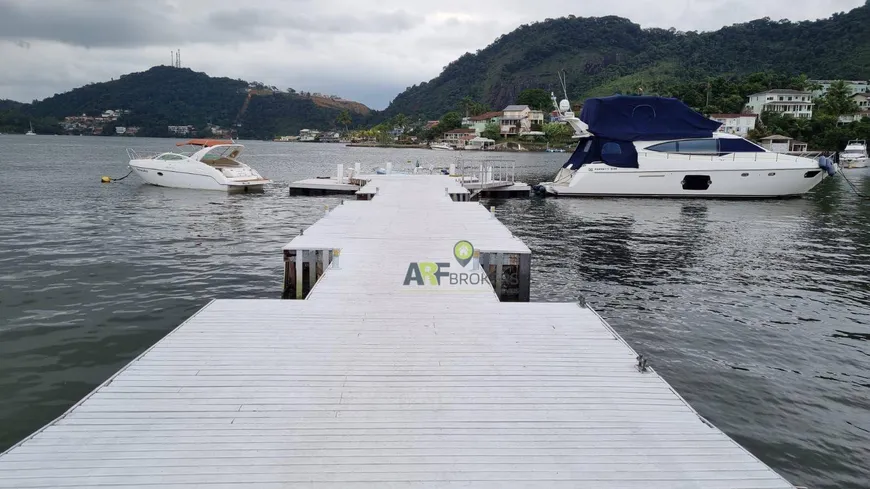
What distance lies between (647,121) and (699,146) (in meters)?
3.30

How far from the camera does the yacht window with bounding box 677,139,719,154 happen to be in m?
30.2

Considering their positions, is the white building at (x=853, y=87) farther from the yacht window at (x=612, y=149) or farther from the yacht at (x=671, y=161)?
the yacht window at (x=612, y=149)

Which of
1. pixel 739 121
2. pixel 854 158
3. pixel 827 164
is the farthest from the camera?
pixel 739 121

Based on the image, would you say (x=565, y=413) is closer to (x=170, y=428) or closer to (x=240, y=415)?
(x=240, y=415)

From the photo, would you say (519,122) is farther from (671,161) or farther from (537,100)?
(671,161)

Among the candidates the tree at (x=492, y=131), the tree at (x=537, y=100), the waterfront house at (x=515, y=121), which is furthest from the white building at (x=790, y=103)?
the tree at (x=537, y=100)

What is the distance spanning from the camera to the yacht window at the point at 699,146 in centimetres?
3023

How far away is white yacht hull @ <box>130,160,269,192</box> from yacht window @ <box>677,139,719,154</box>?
78.6 feet

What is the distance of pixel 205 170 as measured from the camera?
96.9 feet

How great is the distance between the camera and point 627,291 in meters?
11.9

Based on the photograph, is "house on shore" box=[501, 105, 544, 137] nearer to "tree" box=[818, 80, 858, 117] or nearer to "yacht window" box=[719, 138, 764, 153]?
"tree" box=[818, 80, 858, 117]

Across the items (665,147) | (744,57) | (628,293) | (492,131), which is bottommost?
(628,293)

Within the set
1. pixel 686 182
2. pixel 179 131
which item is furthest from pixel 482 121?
pixel 686 182

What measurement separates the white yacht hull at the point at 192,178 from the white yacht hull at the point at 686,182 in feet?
57.0
